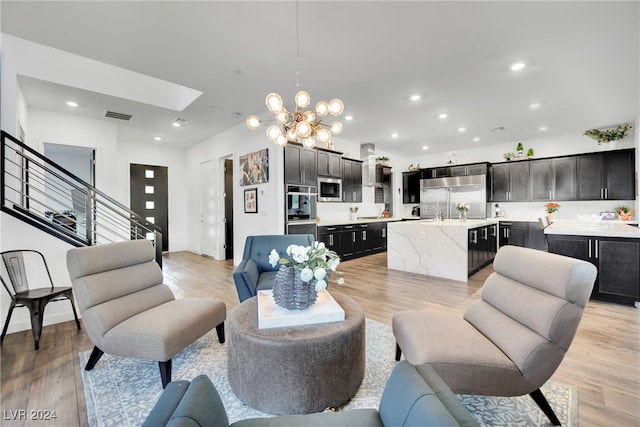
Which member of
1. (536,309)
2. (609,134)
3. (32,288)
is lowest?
(32,288)

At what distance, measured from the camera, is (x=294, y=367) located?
5.02 ft

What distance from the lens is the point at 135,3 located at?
7.57ft

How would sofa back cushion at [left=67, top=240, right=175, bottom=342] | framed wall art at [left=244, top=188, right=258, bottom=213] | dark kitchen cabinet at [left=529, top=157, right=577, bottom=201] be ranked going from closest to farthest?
sofa back cushion at [left=67, top=240, right=175, bottom=342] → framed wall art at [left=244, top=188, right=258, bottom=213] → dark kitchen cabinet at [left=529, top=157, right=577, bottom=201]

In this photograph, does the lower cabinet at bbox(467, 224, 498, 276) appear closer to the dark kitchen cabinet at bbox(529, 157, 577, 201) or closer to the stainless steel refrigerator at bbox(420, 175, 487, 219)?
the stainless steel refrigerator at bbox(420, 175, 487, 219)

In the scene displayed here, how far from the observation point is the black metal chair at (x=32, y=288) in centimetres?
238

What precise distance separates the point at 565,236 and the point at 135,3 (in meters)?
5.50

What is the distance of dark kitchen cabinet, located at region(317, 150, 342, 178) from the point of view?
19.5ft

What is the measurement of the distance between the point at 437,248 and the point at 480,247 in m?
1.05

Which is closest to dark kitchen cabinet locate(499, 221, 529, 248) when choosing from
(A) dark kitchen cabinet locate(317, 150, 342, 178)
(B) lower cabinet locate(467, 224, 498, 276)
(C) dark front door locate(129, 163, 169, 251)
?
(B) lower cabinet locate(467, 224, 498, 276)

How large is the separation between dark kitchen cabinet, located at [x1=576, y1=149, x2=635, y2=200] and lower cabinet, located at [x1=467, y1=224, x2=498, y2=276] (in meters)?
2.20

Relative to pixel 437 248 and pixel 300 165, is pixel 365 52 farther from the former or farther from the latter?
pixel 437 248

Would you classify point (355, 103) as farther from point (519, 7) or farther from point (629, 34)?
point (629, 34)

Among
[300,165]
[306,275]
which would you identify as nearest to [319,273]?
[306,275]

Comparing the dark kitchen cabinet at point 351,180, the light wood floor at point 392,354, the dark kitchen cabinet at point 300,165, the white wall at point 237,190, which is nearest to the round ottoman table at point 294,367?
the light wood floor at point 392,354
